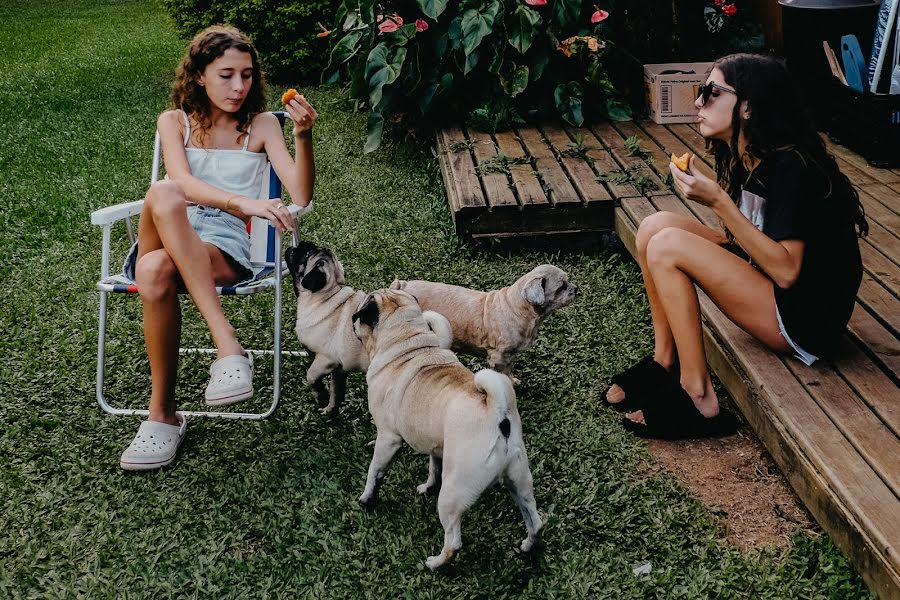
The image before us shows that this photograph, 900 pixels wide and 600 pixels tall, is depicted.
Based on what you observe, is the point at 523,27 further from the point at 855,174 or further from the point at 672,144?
the point at 855,174

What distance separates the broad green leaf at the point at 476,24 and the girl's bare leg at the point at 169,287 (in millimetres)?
3470

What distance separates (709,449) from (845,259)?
872 millimetres

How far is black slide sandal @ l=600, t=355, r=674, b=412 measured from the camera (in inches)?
131

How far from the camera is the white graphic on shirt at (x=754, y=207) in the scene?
120 inches

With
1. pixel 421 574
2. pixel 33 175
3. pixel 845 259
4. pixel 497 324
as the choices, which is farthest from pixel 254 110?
pixel 33 175

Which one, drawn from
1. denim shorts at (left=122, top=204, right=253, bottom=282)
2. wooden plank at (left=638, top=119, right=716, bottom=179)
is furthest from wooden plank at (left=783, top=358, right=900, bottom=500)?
wooden plank at (left=638, top=119, right=716, bottom=179)

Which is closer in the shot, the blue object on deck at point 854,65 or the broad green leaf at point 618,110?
the blue object on deck at point 854,65

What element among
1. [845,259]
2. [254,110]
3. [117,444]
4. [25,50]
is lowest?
[25,50]

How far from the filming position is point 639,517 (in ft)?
9.45

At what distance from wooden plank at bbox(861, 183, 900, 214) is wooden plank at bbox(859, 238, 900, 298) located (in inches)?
25.7

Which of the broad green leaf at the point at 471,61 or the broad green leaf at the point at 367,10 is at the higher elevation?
the broad green leaf at the point at 367,10

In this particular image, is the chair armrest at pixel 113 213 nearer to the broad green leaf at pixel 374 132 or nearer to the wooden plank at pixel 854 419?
the wooden plank at pixel 854 419

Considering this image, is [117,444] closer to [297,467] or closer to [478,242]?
[297,467]

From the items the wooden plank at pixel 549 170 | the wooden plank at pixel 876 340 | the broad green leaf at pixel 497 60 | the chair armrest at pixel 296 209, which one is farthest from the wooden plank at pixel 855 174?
the chair armrest at pixel 296 209
